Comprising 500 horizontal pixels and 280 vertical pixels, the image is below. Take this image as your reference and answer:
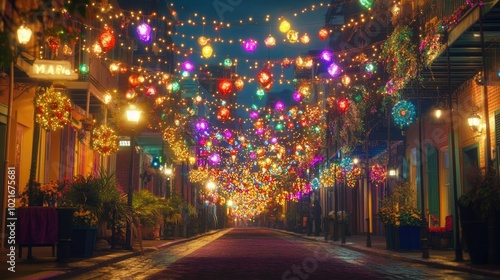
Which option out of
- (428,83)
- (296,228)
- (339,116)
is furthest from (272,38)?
(296,228)

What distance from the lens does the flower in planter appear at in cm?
1727

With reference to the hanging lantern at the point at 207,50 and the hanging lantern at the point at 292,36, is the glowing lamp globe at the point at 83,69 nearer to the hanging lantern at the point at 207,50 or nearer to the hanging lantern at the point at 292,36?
the hanging lantern at the point at 207,50

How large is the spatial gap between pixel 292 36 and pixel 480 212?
28.8 feet

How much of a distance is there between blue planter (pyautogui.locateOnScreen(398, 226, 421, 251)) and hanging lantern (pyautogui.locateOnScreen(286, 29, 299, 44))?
23.2 ft

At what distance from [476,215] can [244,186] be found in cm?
5820

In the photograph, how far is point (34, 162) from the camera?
17.8 meters

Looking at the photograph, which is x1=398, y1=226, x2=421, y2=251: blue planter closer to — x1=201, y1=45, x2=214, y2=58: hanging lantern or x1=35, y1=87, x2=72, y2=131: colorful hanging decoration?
x1=201, y1=45, x2=214, y2=58: hanging lantern

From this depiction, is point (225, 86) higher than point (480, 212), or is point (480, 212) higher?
point (225, 86)

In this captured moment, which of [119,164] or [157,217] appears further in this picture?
[119,164]

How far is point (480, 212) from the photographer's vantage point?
16.0m

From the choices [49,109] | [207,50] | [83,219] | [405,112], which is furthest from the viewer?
[405,112]

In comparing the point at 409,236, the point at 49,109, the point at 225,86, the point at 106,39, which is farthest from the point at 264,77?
the point at 49,109

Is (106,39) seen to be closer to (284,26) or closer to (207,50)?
(207,50)

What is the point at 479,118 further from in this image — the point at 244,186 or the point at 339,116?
the point at 244,186
